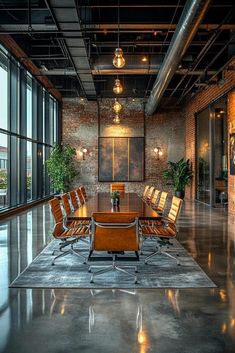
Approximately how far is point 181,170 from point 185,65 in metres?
5.45

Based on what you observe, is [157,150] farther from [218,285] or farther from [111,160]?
[218,285]

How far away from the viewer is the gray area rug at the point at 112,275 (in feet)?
12.9

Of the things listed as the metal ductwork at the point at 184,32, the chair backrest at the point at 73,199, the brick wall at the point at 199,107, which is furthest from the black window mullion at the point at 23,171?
the brick wall at the point at 199,107

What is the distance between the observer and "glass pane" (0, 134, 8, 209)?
31.6ft

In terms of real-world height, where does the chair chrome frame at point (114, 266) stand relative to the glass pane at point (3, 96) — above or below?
below

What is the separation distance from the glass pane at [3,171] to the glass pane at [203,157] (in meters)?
6.89

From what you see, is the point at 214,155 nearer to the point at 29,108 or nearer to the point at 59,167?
the point at 59,167

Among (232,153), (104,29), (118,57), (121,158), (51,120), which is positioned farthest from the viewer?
(121,158)

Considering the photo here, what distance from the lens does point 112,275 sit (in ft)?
14.0

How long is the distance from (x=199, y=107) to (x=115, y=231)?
11.1m

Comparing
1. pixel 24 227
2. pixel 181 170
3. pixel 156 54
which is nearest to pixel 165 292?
pixel 24 227

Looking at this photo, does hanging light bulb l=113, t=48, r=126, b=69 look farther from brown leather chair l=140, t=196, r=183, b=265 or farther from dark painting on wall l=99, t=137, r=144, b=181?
dark painting on wall l=99, t=137, r=144, b=181

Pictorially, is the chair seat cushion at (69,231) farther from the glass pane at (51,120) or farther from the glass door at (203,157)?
the glass pane at (51,120)

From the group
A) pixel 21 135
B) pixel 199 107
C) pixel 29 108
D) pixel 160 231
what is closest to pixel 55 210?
pixel 160 231
